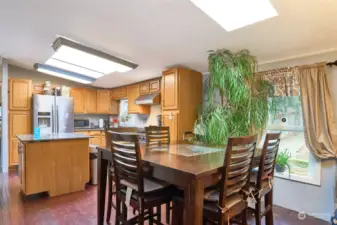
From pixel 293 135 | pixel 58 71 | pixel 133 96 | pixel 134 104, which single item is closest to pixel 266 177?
pixel 293 135

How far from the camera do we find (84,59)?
3633 mm

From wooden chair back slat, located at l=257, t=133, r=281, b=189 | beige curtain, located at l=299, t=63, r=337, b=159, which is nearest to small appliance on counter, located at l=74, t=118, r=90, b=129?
wooden chair back slat, located at l=257, t=133, r=281, b=189

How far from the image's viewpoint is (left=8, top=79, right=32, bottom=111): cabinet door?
457cm

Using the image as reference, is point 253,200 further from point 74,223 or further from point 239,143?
point 74,223

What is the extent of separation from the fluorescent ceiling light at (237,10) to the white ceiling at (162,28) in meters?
0.08

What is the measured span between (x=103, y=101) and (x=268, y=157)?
519cm

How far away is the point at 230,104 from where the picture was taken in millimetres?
2686

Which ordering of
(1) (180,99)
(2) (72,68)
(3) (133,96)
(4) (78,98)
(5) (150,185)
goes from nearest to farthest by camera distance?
(5) (150,185), (1) (180,99), (2) (72,68), (3) (133,96), (4) (78,98)

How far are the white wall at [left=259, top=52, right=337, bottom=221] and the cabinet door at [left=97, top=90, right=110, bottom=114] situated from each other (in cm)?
473

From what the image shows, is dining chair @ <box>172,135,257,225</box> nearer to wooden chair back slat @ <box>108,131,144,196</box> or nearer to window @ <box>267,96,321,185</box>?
wooden chair back slat @ <box>108,131,144,196</box>

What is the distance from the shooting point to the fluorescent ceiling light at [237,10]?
1863 mm

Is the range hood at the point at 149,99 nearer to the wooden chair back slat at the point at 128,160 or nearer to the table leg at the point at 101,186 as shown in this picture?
the table leg at the point at 101,186

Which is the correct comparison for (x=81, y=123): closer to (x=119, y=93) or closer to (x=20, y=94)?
(x=119, y=93)

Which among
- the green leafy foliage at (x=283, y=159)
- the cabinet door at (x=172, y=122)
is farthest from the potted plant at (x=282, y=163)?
the cabinet door at (x=172, y=122)
